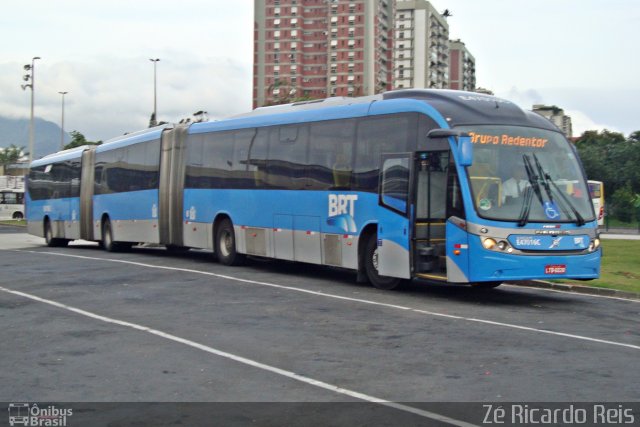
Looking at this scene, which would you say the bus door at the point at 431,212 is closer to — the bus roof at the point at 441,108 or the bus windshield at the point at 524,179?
the bus windshield at the point at 524,179

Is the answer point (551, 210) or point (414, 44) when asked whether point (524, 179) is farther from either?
point (414, 44)

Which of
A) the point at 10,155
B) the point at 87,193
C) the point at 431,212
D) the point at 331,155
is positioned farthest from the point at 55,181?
the point at 10,155

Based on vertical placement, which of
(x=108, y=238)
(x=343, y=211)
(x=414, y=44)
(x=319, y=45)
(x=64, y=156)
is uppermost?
(x=414, y=44)

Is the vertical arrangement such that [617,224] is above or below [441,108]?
below

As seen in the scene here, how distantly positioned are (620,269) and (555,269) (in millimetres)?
9156

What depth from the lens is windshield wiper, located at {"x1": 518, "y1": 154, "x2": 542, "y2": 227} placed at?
47.4 feet

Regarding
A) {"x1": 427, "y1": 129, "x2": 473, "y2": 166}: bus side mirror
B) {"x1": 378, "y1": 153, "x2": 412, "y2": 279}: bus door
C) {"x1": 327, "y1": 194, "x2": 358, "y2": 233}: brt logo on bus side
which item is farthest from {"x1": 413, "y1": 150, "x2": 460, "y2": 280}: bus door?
{"x1": 327, "y1": 194, "x2": 358, "y2": 233}: brt logo on bus side

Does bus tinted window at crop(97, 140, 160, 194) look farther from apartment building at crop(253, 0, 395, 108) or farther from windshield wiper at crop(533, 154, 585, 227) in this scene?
apartment building at crop(253, 0, 395, 108)

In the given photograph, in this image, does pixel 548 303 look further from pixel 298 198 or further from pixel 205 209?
pixel 205 209

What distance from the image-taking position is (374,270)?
55.4 feet

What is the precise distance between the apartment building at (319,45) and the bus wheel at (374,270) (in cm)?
14152

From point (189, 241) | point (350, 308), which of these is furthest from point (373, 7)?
point (350, 308)
